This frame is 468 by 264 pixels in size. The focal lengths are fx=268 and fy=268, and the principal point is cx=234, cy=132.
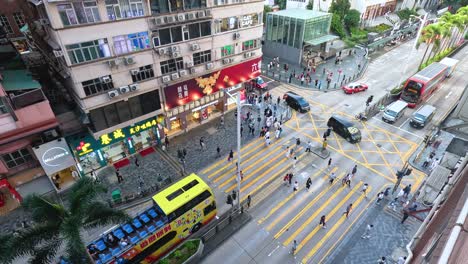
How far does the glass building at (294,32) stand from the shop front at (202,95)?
713 inches

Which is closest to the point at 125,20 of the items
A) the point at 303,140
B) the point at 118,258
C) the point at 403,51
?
the point at 118,258

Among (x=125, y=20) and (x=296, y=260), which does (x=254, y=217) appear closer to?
(x=296, y=260)

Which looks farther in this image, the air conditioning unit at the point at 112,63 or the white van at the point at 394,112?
the white van at the point at 394,112

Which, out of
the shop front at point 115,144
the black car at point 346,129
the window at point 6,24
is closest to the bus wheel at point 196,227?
the shop front at point 115,144

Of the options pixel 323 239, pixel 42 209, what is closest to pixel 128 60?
pixel 42 209

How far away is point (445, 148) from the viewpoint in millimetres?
32375

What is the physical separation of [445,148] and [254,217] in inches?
1010

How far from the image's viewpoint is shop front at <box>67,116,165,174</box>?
2668cm

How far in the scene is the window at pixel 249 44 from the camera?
34.7m

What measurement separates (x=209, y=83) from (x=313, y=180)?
16.8m

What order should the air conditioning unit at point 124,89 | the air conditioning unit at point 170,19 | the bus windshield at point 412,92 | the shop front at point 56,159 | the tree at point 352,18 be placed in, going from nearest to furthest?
the shop front at point 56,159, the air conditioning unit at point 124,89, the air conditioning unit at point 170,19, the bus windshield at point 412,92, the tree at point 352,18

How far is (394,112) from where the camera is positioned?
121 feet

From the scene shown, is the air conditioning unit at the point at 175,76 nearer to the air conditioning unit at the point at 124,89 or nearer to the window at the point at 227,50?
the air conditioning unit at the point at 124,89

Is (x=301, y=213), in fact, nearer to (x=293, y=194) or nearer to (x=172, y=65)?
(x=293, y=194)
